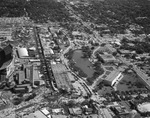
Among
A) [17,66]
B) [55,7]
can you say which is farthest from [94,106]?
[55,7]

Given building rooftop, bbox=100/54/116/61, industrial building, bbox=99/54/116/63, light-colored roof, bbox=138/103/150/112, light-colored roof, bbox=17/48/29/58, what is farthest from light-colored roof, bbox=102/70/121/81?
light-colored roof, bbox=17/48/29/58

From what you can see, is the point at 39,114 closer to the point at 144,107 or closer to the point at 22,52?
the point at 144,107

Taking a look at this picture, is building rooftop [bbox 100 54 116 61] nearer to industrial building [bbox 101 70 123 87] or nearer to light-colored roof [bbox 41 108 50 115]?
industrial building [bbox 101 70 123 87]

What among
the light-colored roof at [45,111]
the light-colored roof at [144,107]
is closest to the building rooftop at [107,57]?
the light-colored roof at [144,107]

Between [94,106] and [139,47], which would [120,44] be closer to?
[139,47]

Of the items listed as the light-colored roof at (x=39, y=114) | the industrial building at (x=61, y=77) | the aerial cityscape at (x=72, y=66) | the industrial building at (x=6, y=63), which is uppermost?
the industrial building at (x=6, y=63)

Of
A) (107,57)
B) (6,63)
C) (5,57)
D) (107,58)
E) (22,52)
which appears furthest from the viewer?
(107,57)

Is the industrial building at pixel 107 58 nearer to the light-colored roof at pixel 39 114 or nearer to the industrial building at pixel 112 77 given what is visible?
the industrial building at pixel 112 77

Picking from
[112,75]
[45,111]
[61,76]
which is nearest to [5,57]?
[61,76]
